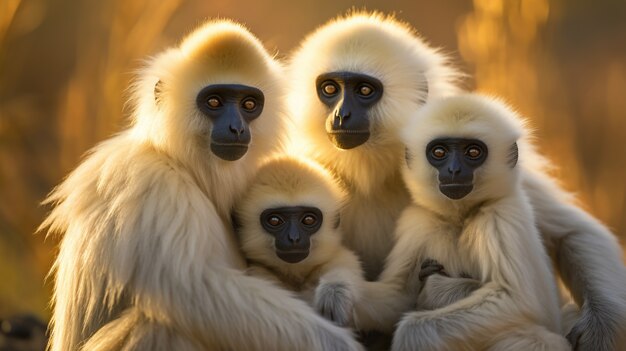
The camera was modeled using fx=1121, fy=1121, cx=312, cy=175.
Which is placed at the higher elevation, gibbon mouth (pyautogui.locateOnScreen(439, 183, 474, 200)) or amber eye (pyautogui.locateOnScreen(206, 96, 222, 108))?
amber eye (pyautogui.locateOnScreen(206, 96, 222, 108))

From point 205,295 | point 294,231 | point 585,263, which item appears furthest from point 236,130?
point 585,263

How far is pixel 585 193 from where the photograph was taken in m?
10.1

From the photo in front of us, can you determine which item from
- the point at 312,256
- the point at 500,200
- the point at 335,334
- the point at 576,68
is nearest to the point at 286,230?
the point at 312,256

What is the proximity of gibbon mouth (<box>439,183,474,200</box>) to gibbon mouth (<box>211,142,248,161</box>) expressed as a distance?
1145 millimetres

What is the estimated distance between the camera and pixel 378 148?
6.95 meters

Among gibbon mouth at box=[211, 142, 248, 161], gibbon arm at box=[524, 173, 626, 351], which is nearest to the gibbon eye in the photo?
gibbon mouth at box=[211, 142, 248, 161]

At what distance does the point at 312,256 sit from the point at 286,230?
0.24 meters

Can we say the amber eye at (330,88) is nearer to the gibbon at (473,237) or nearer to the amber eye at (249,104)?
the gibbon at (473,237)

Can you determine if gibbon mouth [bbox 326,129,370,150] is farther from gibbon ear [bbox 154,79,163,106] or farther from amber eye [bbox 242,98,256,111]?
gibbon ear [bbox 154,79,163,106]

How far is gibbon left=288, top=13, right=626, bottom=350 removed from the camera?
6.84 metres

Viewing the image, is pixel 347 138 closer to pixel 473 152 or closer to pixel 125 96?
pixel 473 152

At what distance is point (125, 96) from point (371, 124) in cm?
434

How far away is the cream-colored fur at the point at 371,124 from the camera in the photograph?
→ 22.8 feet

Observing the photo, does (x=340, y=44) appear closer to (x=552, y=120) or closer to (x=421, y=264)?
(x=421, y=264)
